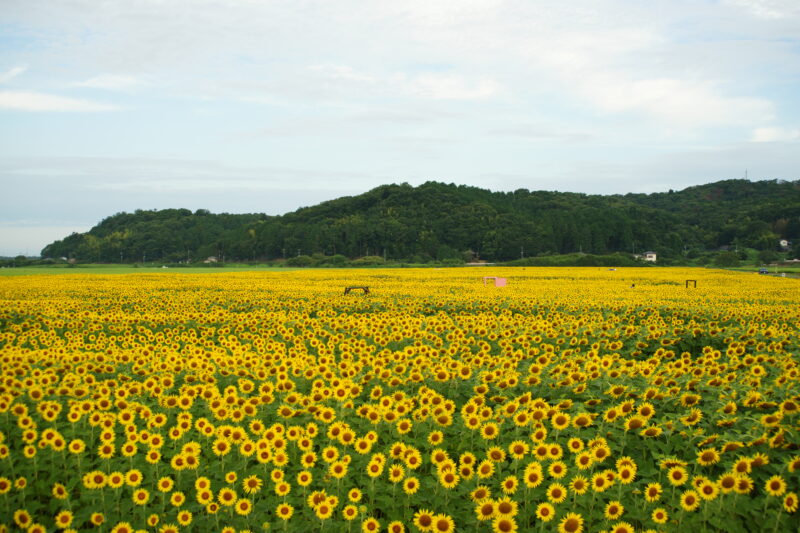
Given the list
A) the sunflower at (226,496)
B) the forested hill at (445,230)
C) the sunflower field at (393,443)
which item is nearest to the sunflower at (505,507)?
the sunflower field at (393,443)

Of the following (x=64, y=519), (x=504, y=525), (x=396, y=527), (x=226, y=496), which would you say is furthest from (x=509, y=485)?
(x=64, y=519)

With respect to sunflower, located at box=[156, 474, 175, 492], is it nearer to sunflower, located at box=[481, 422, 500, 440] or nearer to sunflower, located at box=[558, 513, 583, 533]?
sunflower, located at box=[481, 422, 500, 440]

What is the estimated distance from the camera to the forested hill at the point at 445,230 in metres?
108

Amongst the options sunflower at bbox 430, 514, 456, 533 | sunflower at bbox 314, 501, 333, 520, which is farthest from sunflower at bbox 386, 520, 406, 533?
sunflower at bbox 314, 501, 333, 520

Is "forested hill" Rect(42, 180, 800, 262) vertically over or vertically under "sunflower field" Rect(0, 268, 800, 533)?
over

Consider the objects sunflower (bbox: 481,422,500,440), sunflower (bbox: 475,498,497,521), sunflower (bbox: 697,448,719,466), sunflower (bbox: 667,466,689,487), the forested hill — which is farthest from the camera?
the forested hill

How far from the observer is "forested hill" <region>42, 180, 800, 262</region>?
353ft

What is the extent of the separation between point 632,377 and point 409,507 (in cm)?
351

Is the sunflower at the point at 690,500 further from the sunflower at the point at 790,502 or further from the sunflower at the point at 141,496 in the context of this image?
the sunflower at the point at 141,496

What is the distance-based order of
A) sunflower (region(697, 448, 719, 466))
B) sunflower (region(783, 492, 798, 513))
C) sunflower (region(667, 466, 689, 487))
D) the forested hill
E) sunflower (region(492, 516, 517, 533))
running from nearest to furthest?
sunflower (region(783, 492, 798, 513))
sunflower (region(492, 516, 517, 533))
sunflower (region(667, 466, 689, 487))
sunflower (region(697, 448, 719, 466))
the forested hill

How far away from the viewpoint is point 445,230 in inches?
4491

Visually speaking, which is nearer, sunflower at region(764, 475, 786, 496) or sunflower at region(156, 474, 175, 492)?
sunflower at region(764, 475, 786, 496)

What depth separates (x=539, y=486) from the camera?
450 centimetres

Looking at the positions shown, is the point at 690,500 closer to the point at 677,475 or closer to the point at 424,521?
the point at 677,475
